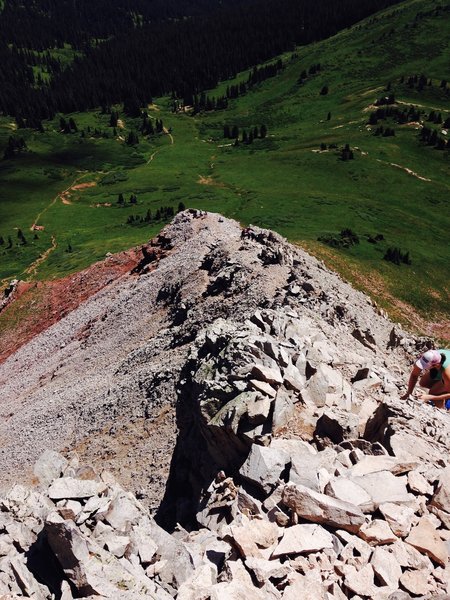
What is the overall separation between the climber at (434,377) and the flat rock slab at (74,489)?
1417 cm

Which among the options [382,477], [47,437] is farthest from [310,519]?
[47,437]

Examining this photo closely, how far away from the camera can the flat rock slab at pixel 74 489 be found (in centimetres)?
1797

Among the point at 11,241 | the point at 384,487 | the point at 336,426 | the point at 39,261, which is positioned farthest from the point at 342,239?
the point at 11,241

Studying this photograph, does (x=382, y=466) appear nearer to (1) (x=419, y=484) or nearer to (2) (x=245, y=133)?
(1) (x=419, y=484)

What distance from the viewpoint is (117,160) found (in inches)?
6225

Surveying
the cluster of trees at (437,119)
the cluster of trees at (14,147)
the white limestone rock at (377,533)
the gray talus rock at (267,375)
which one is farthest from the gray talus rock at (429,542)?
the cluster of trees at (14,147)

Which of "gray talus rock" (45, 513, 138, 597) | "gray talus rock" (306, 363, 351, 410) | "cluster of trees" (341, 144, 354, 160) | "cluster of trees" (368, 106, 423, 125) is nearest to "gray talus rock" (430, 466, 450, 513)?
"gray talus rock" (306, 363, 351, 410)

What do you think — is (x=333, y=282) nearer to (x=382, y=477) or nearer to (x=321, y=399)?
(x=321, y=399)

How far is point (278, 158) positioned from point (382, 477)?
415 feet

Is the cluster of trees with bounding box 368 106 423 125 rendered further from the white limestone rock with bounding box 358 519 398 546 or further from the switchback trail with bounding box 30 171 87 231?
the white limestone rock with bounding box 358 519 398 546

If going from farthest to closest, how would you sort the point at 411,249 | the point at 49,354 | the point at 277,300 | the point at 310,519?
the point at 411,249
the point at 49,354
the point at 277,300
the point at 310,519

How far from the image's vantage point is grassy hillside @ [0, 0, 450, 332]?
73.8 m

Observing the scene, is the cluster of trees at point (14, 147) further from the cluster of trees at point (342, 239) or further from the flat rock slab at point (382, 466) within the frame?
the flat rock slab at point (382, 466)

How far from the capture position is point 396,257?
6969 centimetres
